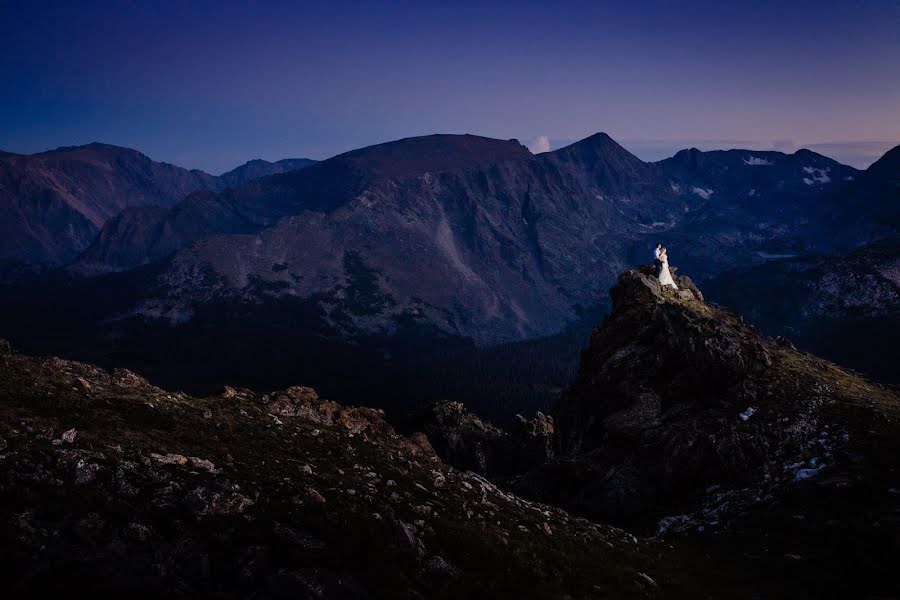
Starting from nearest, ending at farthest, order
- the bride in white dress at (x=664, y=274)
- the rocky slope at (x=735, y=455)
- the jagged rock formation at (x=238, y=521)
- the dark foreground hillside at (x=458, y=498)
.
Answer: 1. the jagged rock formation at (x=238, y=521)
2. the dark foreground hillside at (x=458, y=498)
3. the rocky slope at (x=735, y=455)
4. the bride in white dress at (x=664, y=274)

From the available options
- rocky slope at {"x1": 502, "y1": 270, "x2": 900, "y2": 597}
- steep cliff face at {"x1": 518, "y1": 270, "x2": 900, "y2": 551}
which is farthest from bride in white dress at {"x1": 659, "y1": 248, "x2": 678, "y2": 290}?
steep cliff face at {"x1": 518, "y1": 270, "x2": 900, "y2": 551}

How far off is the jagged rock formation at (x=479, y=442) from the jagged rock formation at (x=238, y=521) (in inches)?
2898

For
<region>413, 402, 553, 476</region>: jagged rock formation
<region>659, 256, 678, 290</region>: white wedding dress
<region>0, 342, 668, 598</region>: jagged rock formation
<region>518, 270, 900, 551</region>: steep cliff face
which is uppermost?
<region>659, 256, 678, 290</region>: white wedding dress

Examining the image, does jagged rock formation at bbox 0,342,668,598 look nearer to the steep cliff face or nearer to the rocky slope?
the rocky slope

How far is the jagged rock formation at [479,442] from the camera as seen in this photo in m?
109

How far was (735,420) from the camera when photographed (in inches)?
2035

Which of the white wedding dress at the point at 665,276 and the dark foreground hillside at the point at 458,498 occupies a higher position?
the white wedding dress at the point at 665,276

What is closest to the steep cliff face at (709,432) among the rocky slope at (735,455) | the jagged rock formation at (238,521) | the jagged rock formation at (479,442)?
the rocky slope at (735,455)

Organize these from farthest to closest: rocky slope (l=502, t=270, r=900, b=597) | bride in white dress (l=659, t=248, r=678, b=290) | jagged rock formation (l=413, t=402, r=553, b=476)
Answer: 1. jagged rock formation (l=413, t=402, r=553, b=476)
2. bride in white dress (l=659, t=248, r=678, b=290)
3. rocky slope (l=502, t=270, r=900, b=597)

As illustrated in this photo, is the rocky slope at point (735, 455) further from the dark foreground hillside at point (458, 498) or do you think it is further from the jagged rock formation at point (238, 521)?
the jagged rock formation at point (238, 521)

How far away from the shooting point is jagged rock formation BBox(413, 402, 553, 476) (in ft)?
358

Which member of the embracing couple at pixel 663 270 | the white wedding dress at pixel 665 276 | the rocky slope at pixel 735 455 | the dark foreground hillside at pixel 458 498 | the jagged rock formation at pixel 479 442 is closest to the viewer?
the dark foreground hillside at pixel 458 498

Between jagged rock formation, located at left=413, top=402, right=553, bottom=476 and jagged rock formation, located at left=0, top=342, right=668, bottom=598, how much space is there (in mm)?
73611

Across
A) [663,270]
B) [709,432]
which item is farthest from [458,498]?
[663,270]
